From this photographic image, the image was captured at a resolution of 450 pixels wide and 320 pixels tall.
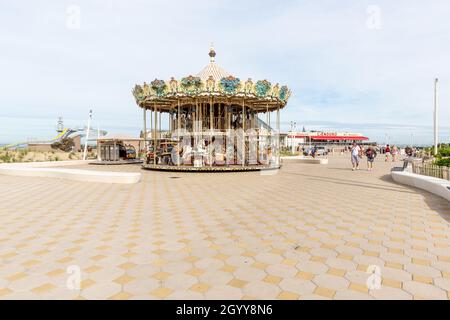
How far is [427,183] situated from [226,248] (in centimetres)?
787

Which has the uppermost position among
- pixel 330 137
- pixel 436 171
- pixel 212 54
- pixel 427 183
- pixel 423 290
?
pixel 212 54

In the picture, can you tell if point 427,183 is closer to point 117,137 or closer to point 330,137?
point 117,137

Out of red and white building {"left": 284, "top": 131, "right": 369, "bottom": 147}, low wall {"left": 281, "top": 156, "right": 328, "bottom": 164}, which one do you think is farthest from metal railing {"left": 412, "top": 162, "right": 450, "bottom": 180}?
red and white building {"left": 284, "top": 131, "right": 369, "bottom": 147}

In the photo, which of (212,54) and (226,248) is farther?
(212,54)

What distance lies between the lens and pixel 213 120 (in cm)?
1859

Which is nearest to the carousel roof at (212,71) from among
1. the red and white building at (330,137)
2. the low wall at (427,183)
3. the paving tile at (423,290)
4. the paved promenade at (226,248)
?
the low wall at (427,183)

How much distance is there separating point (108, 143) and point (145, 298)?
25.4 metres

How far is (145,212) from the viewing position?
6574mm

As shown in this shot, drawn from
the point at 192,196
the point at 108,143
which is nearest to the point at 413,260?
the point at 192,196

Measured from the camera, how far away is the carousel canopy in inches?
593

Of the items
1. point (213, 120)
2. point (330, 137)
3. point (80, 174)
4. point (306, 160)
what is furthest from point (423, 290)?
point (330, 137)

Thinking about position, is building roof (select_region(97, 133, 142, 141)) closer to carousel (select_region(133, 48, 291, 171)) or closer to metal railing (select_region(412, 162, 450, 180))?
carousel (select_region(133, 48, 291, 171))

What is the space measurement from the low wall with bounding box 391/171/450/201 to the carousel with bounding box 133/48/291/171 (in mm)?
7174
